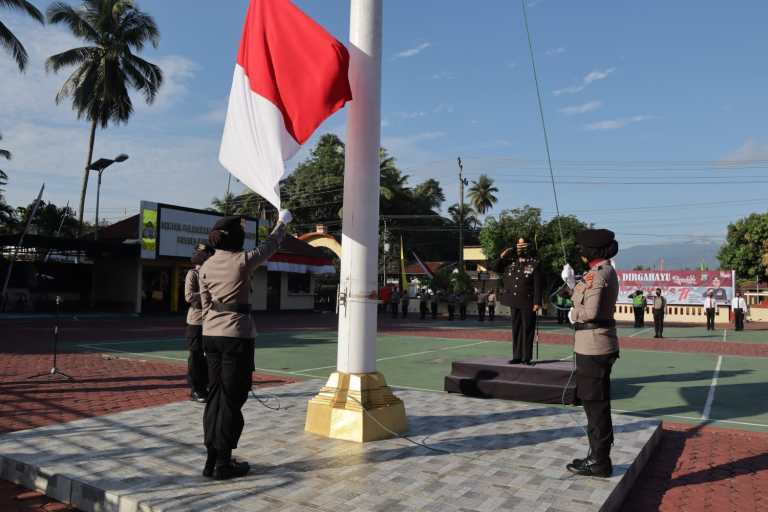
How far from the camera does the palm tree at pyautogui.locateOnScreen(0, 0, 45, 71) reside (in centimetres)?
2278

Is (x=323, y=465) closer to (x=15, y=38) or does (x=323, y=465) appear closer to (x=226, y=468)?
(x=226, y=468)

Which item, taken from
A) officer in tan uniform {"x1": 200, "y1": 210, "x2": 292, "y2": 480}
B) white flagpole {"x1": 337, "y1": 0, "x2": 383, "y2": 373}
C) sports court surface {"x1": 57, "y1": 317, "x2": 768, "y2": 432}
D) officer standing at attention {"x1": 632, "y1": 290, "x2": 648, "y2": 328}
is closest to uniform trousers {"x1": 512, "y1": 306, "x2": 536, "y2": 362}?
sports court surface {"x1": 57, "y1": 317, "x2": 768, "y2": 432}

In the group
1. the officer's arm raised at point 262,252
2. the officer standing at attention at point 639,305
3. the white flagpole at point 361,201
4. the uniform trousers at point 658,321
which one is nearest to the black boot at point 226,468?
the officer's arm raised at point 262,252

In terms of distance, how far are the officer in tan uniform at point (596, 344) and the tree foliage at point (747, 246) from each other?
159ft

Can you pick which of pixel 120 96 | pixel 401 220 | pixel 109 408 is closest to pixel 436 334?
pixel 109 408

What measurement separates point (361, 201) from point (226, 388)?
2.16 m

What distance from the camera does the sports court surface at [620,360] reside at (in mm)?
8055

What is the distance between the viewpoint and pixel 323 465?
4.53 m

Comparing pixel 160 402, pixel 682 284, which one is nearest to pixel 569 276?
pixel 160 402

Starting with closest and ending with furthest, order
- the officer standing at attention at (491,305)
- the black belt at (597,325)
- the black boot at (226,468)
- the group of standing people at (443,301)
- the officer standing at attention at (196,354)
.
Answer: the black boot at (226,468) → the black belt at (597,325) → the officer standing at attention at (196,354) → the officer standing at attention at (491,305) → the group of standing people at (443,301)

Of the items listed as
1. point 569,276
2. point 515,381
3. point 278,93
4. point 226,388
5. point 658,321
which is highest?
point 278,93

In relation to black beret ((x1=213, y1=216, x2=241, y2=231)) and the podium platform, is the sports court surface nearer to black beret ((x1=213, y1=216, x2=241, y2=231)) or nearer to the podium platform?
the podium platform

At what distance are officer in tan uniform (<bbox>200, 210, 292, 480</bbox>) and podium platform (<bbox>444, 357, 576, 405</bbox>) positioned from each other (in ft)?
13.9

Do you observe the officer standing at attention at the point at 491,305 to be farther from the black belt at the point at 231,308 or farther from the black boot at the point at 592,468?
the black belt at the point at 231,308
